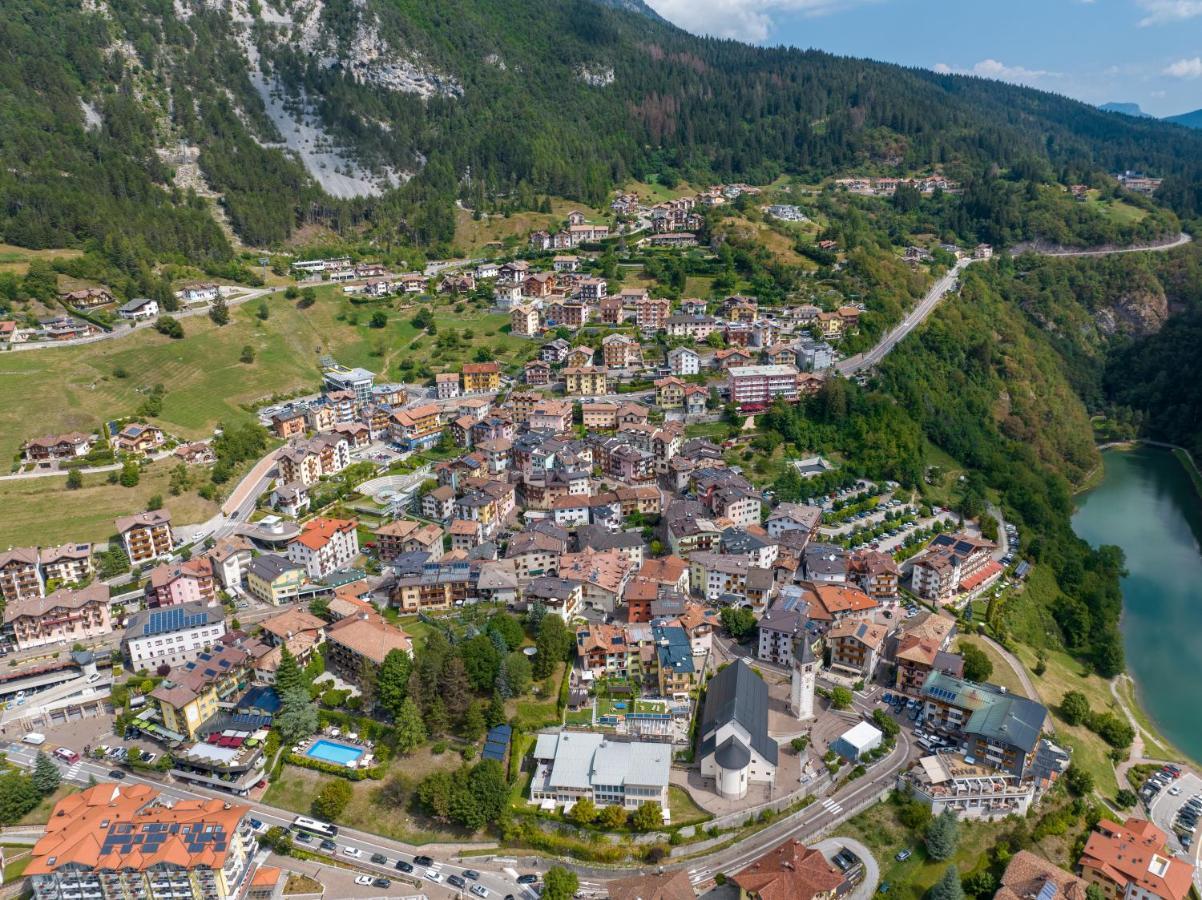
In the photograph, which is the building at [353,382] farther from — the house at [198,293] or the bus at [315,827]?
the bus at [315,827]

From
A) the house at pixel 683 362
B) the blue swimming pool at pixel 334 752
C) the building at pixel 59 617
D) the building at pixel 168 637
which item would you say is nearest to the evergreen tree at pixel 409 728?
the blue swimming pool at pixel 334 752

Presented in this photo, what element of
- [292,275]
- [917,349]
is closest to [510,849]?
[917,349]

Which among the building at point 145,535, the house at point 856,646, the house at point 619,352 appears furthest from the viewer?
the house at point 619,352

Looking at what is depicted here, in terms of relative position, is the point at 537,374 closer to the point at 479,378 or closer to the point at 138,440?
the point at 479,378

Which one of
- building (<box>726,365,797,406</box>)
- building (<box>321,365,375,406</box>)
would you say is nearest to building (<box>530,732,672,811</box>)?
building (<box>726,365,797,406</box>)

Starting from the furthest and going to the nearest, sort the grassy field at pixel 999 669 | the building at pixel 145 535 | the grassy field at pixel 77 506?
the grassy field at pixel 77 506, the building at pixel 145 535, the grassy field at pixel 999 669

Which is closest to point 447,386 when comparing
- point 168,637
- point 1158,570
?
point 168,637

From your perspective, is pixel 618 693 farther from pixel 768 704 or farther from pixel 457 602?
pixel 457 602
